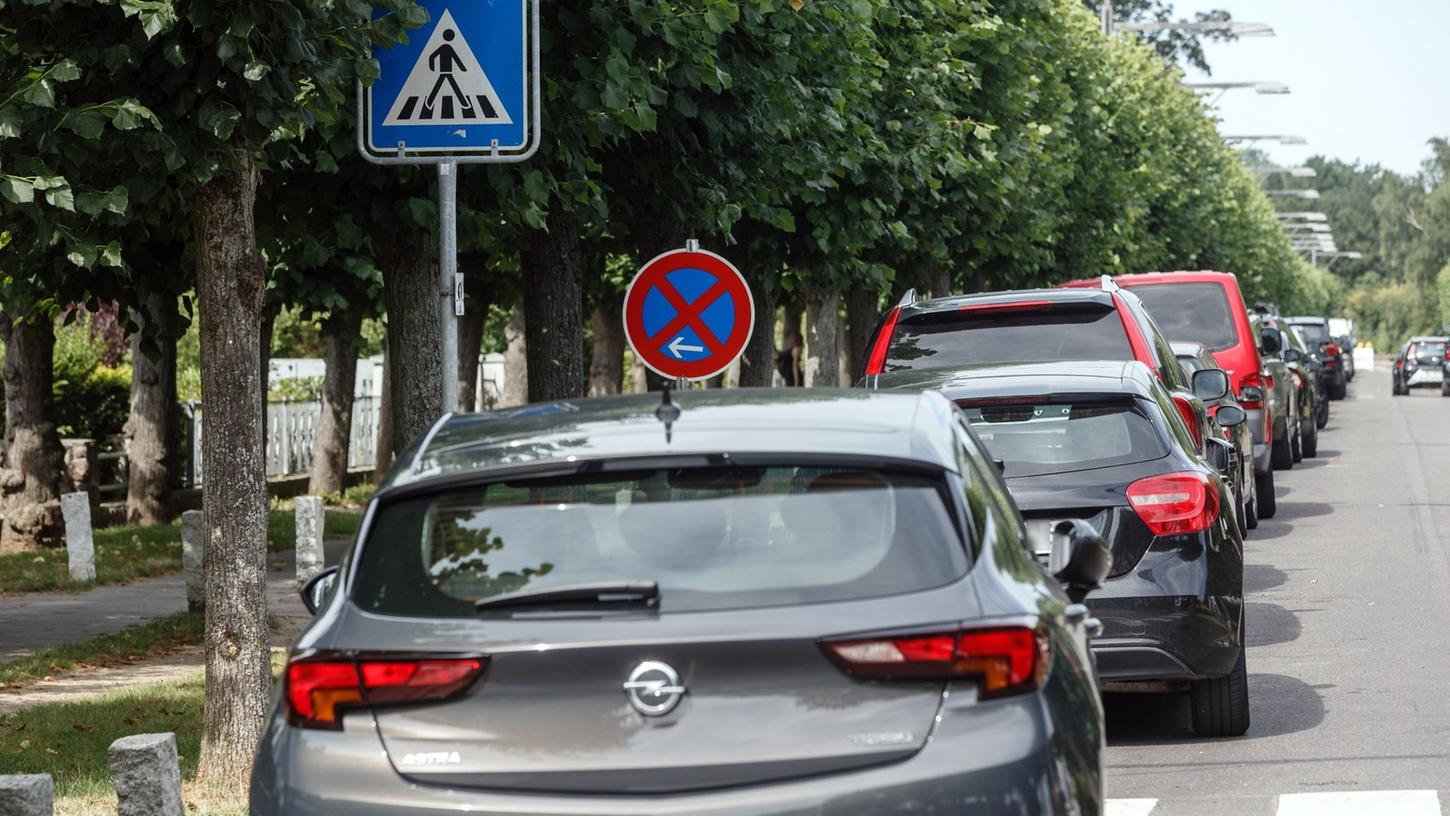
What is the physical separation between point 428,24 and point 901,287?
791 inches

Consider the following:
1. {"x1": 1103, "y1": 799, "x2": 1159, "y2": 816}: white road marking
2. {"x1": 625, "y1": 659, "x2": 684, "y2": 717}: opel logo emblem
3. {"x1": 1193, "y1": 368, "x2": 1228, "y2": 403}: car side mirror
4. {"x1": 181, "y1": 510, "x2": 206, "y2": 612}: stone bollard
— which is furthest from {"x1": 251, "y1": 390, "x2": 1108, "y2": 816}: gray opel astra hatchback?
{"x1": 181, "y1": 510, "x2": 206, "y2": 612}: stone bollard

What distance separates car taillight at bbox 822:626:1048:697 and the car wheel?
75.3ft

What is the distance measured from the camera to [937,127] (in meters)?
22.6

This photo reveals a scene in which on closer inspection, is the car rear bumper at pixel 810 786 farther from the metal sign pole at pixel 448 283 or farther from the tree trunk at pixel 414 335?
the tree trunk at pixel 414 335

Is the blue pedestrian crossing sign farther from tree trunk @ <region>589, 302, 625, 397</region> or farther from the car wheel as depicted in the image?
tree trunk @ <region>589, 302, 625, 397</region>

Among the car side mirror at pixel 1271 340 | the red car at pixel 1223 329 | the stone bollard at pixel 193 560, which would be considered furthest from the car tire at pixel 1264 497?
the stone bollard at pixel 193 560

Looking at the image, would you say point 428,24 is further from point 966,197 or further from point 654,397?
point 966,197

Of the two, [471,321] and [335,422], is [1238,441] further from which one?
[335,422]

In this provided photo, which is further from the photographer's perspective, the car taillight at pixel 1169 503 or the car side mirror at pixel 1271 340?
the car side mirror at pixel 1271 340

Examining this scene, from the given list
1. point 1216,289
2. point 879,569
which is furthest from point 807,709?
point 1216,289

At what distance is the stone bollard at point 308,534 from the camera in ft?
55.4

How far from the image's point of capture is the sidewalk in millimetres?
14500

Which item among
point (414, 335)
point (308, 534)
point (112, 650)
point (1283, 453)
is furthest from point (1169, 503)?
point (1283, 453)

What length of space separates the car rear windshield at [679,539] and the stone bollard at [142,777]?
265 centimetres
